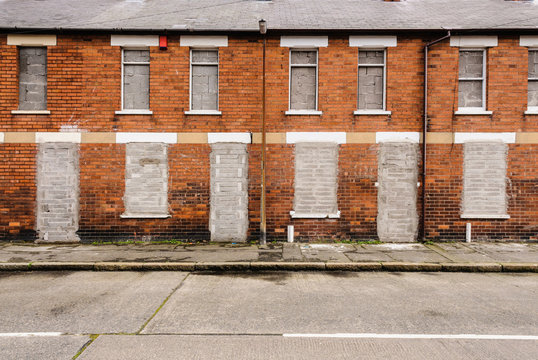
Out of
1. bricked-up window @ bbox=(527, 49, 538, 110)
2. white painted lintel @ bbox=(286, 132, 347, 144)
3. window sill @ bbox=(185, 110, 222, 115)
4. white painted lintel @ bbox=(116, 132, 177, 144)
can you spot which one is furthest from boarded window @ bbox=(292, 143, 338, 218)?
bricked-up window @ bbox=(527, 49, 538, 110)

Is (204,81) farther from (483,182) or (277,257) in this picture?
(483,182)

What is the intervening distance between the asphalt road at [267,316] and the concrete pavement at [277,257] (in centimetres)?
37

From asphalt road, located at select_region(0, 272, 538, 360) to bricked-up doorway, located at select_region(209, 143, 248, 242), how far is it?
9.10 ft

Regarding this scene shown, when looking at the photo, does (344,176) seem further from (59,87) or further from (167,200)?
(59,87)

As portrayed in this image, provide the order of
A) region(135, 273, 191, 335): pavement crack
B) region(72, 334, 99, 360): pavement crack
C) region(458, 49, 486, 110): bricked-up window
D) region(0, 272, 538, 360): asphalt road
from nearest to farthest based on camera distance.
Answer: region(72, 334, 99, 360): pavement crack, region(0, 272, 538, 360): asphalt road, region(135, 273, 191, 335): pavement crack, region(458, 49, 486, 110): bricked-up window

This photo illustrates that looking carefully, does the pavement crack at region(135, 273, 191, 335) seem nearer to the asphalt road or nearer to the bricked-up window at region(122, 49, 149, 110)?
the asphalt road

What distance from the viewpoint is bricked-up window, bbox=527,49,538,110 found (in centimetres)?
950

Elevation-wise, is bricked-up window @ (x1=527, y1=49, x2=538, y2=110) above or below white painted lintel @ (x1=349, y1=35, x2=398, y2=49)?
below

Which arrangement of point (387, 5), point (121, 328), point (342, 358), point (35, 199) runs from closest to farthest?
point (342, 358) < point (121, 328) < point (35, 199) < point (387, 5)

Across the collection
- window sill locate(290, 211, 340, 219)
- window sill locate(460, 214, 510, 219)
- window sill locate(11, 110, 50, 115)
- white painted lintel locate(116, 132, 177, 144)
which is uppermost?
window sill locate(11, 110, 50, 115)

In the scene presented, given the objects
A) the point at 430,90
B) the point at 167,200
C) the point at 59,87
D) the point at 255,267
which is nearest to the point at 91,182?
the point at 167,200

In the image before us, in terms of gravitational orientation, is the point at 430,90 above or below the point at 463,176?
above

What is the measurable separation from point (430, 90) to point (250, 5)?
7.06 metres

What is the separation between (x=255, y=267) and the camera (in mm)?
7145
